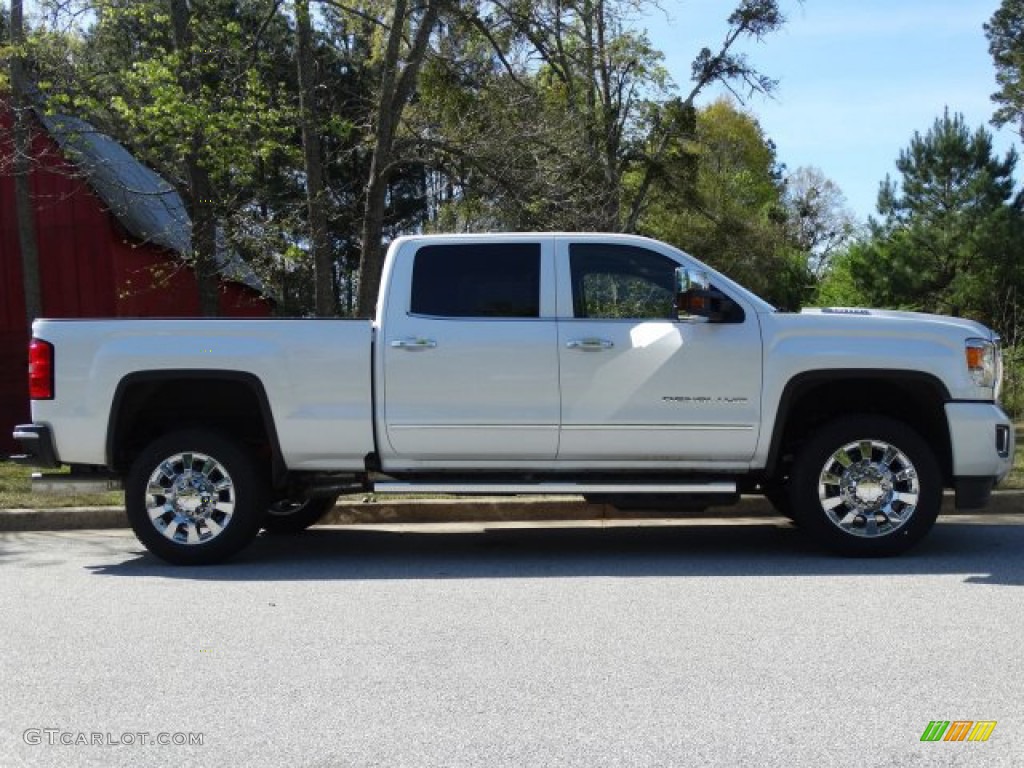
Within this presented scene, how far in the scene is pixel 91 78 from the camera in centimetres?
1495

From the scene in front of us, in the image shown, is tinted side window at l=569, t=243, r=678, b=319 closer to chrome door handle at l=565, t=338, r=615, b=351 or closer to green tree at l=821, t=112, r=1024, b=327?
chrome door handle at l=565, t=338, r=615, b=351

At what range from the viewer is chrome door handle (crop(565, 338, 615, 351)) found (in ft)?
24.6

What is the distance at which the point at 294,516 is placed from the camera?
9156 millimetres

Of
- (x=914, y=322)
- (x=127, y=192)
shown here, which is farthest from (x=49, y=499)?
(x=127, y=192)

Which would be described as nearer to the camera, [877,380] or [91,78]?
[877,380]

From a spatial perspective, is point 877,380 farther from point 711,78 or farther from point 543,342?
point 711,78

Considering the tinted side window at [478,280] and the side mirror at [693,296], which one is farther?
the tinted side window at [478,280]

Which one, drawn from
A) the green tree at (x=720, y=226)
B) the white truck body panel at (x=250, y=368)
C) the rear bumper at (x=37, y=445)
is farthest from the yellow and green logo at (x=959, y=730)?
the green tree at (x=720, y=226)

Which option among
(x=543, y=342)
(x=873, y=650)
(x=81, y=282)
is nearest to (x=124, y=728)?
(x=873, y=650)

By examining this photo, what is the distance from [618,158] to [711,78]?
2594mm

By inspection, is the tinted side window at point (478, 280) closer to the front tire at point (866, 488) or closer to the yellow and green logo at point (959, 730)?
the front tire at point (866, 488)

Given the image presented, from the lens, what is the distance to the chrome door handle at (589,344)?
7.51 meters

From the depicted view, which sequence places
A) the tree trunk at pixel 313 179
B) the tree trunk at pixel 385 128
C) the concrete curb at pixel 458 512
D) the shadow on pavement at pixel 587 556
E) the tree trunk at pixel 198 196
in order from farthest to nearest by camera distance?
the tree trunk at pixel 198 196, the tree trunk at pixel 313 179, the tree trunk at pixel 385 128, the concrete curb at pixel 458 512, the shadow on pavement at pixel 587 556

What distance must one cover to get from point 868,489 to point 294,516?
435 cm
